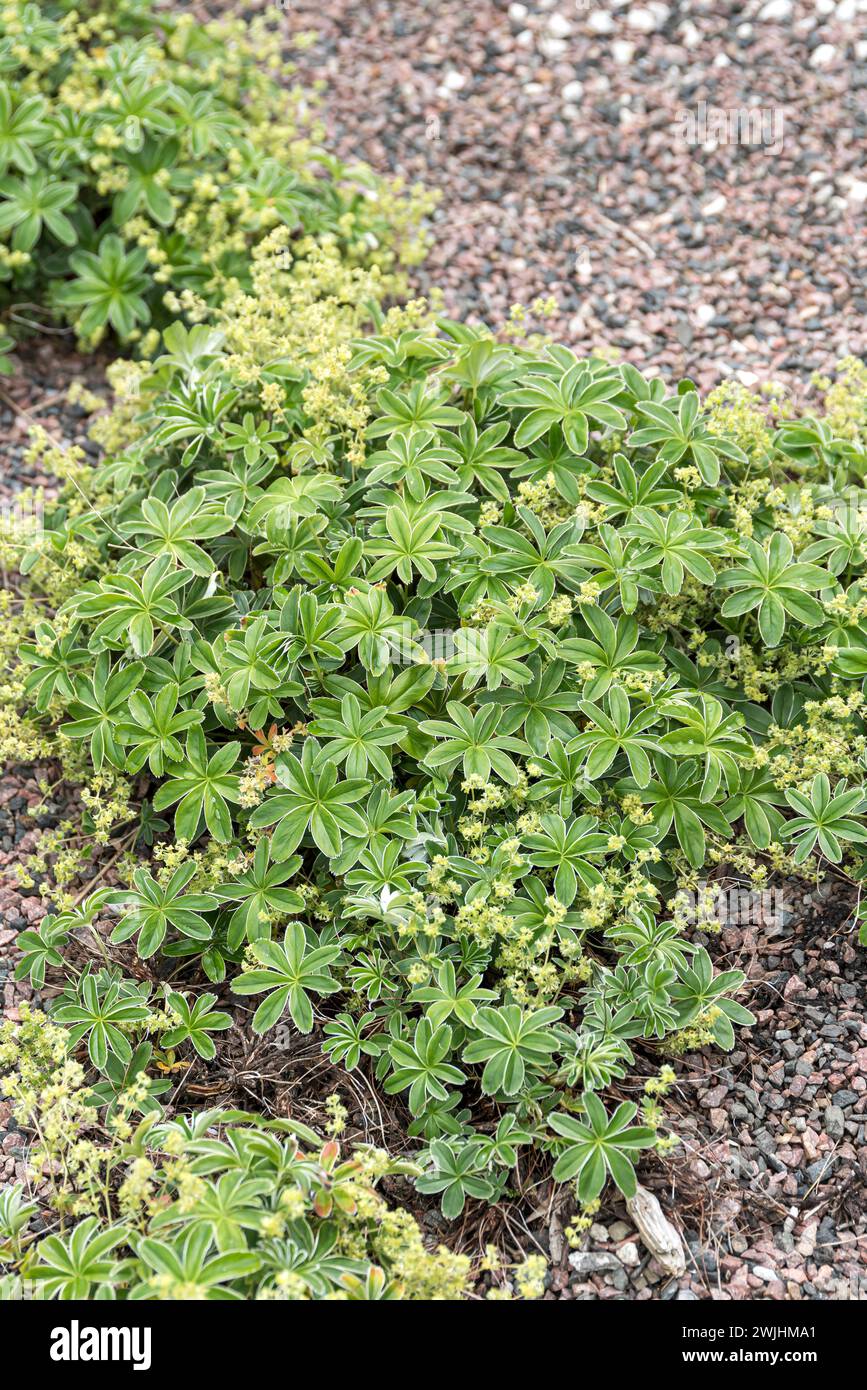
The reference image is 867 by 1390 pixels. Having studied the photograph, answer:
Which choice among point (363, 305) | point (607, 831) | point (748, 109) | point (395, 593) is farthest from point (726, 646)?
point (748, 109)

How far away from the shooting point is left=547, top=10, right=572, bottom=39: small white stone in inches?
195

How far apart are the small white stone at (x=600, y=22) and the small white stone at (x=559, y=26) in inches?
3.5

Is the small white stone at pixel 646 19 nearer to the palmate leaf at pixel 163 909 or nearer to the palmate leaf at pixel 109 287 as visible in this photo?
the palmate leaf at pixel 109 287

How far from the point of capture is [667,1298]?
7.93 feet

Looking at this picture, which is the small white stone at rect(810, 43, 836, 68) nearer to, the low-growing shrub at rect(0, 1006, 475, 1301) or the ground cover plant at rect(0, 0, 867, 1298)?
the ground cover plant at rect(0, 0, 867, 1298)

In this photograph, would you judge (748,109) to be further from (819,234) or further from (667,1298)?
(667,1298)

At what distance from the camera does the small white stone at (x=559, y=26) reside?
4.94m

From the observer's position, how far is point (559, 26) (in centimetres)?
495

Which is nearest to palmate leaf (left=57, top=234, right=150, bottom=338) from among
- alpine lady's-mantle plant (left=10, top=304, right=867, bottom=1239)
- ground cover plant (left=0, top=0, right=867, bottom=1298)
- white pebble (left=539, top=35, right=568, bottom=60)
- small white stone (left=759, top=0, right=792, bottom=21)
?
ground cover plant (left=0, top=0, right=867, bottom=1298)

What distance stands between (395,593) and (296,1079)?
45.2 inches

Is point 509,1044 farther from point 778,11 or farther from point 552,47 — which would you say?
point 778,11

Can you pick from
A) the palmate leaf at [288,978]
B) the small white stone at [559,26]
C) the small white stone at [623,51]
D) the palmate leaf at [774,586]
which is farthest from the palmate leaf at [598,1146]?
the small white stone at [559,26]

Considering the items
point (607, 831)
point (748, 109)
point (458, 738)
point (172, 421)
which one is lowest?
point (607, 831)

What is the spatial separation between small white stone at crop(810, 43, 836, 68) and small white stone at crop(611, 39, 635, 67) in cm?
68
